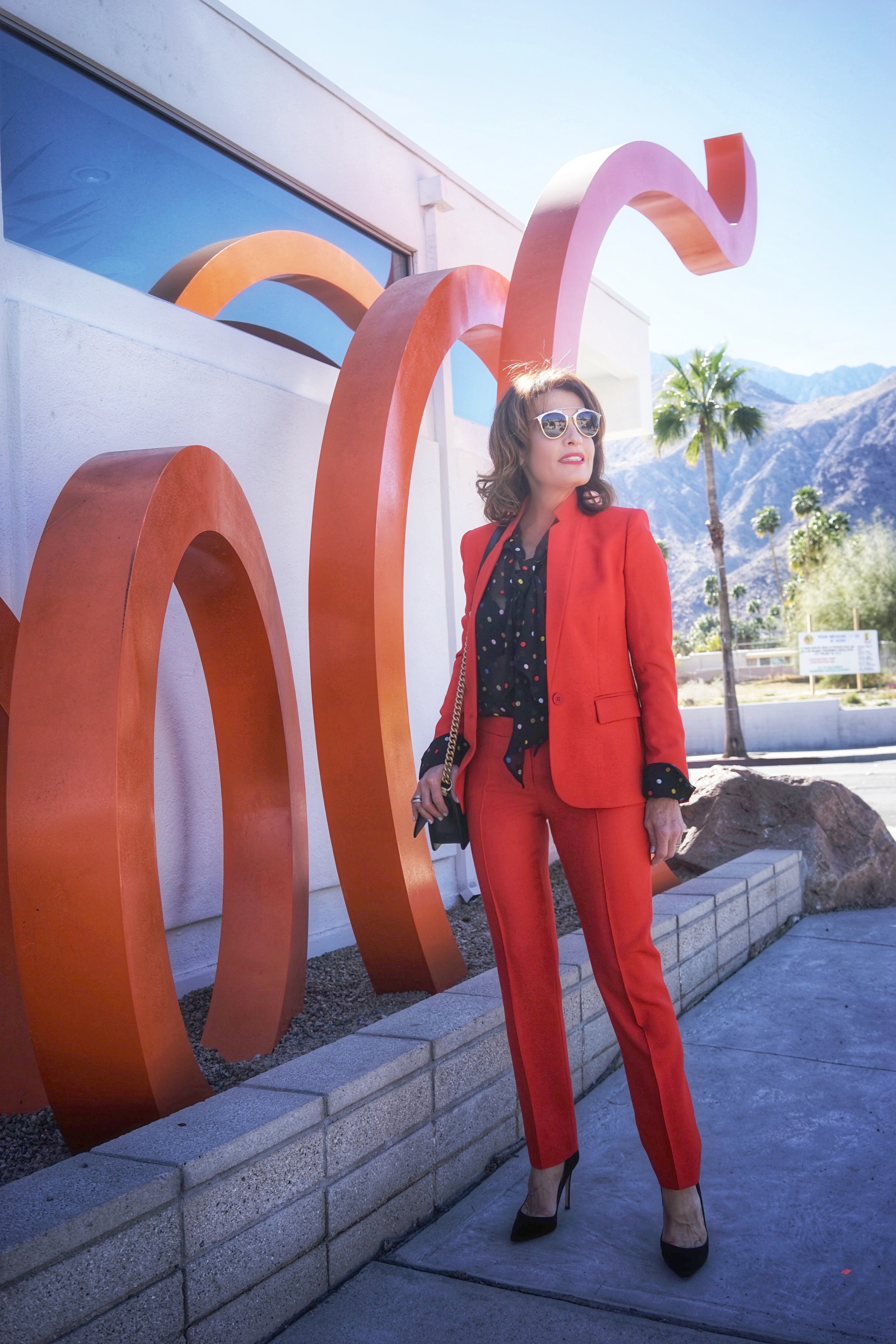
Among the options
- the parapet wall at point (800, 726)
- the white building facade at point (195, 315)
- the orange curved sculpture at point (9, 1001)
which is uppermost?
the white building facade at point (195, 315)

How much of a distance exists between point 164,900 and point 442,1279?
82.0 inches

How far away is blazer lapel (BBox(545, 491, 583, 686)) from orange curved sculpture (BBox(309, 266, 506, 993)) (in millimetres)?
1340

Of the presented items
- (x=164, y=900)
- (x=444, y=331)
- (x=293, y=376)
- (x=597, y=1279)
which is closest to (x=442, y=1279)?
(x=597, y=1279)

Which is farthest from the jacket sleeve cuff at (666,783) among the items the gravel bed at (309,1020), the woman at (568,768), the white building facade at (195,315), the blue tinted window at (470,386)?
the blue tinted window at (470,386)

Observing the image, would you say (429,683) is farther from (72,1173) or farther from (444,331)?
(72,1173)

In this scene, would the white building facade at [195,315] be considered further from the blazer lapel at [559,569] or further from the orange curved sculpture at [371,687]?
the blazer lapel at [559,569]

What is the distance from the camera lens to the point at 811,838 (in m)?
6.66

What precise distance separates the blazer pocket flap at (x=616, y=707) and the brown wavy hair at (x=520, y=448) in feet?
1.71

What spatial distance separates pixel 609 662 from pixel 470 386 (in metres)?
6.12

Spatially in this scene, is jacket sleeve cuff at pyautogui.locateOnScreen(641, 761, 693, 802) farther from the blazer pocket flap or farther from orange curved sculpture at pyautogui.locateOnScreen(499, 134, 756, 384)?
orange curved sculpture at pyautogui.locateOnScreen(499, 134, 756, 384)

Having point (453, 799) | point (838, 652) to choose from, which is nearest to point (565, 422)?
point (453, 799)

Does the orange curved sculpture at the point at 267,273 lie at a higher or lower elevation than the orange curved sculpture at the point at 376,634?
higher

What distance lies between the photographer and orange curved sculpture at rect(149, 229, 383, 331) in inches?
201

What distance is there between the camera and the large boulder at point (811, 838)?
664 centimetres
